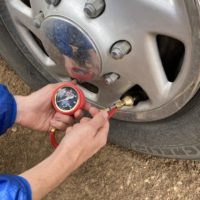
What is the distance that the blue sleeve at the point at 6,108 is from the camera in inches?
52.2

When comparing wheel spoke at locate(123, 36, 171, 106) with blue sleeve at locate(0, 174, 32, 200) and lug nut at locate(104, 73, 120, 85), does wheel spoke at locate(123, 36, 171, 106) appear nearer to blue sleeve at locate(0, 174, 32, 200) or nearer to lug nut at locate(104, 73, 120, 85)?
lug nut at locate(104, 73, 120, 85)

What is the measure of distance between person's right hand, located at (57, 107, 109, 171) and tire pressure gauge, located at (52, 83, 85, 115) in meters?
0.09

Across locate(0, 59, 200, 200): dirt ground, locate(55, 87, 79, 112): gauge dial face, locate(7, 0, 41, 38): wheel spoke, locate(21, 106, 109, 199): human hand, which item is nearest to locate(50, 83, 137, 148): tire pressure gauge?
locate(55, 87, 79, 112): gauge dial face

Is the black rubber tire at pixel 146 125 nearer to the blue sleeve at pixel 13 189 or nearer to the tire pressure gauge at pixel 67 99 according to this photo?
the tire pressure gauge at pixel 67 99

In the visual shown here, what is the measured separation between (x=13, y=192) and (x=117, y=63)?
44cm

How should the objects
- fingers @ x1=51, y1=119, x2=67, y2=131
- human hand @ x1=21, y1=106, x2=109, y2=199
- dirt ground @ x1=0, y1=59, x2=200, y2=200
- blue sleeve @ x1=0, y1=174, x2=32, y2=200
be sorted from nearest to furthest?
blue sleeve @ x1=0, y1=174, x2=32, y2=200 < human hand @ x1=21, y1=106, x2=109, y2=199 < fingers @ x1=51, y1=119, x2=67, y2=131 < dirt ground @ x1=0, y1=59, x2=200, y2=200

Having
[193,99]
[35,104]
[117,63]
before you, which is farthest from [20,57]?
[193,99]

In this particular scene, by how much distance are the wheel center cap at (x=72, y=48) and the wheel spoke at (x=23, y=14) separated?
0.10 meters

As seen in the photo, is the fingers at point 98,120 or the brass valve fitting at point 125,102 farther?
the brass valve fitting at point 125,102

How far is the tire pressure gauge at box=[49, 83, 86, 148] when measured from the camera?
52.7 inches

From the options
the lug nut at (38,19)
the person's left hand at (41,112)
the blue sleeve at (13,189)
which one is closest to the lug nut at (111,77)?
the person's left hand at (41,112)

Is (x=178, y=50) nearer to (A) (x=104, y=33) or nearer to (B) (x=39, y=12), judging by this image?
(A) (x=104, y=33)

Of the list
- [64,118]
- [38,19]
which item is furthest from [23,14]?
[64,118]

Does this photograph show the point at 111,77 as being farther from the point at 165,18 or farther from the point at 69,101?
the point at 165,18
